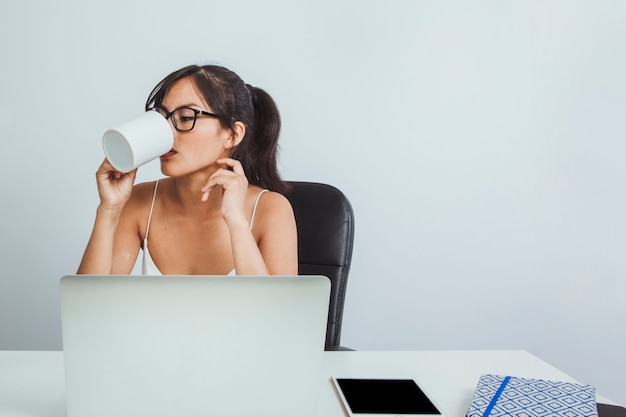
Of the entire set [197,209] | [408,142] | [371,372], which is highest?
[408,142]

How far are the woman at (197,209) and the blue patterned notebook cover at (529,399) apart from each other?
64 centimetres

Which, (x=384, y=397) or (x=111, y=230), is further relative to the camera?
(x=111, y=230)

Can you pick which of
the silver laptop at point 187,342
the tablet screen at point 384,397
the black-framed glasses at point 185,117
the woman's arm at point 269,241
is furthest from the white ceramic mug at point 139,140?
Answer: the tablet screen at point 384,397

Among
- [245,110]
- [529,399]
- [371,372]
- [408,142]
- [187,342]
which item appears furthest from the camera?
[408,142]

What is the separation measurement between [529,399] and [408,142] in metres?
1.14

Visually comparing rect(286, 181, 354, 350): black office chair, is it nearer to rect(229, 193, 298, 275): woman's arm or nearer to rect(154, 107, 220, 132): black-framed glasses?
rect(229, 193, 298, 275): woman's arm

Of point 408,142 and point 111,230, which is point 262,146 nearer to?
point 111,230

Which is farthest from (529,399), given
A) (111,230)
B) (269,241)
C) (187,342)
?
(111,230)

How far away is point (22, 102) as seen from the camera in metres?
1.85

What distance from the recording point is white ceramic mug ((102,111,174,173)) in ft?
4.77

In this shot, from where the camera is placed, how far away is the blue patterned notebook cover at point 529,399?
1137mm

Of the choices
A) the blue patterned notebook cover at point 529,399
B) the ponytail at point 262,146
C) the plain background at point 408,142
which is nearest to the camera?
the blue patterned notebook cover at point 529,399

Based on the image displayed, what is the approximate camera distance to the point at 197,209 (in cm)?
166

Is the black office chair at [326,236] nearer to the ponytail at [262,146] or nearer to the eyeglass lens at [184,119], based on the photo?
the ponytail at [262,146]
